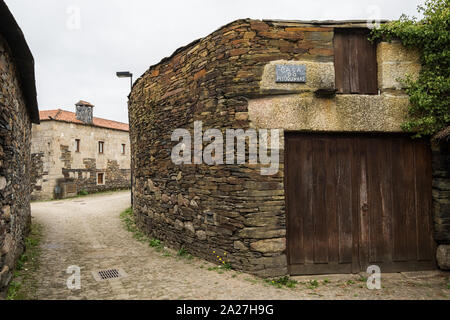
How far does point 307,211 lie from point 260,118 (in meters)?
1.53

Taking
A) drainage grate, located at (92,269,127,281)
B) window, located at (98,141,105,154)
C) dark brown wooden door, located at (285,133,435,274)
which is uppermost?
window, located at (98,141,105,154)

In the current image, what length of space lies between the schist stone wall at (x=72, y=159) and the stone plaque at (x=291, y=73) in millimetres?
16160

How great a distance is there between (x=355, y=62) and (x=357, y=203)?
2125 millimetres

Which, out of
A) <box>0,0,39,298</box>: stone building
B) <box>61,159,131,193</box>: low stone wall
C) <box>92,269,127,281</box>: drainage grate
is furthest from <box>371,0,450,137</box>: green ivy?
<box>61,159,131,193</box>: low stone wall

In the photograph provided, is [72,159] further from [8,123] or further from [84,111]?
[8,123]

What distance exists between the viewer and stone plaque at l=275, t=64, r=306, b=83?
13.8 ft

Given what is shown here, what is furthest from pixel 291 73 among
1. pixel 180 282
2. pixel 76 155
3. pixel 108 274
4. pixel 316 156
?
pixel 76 155

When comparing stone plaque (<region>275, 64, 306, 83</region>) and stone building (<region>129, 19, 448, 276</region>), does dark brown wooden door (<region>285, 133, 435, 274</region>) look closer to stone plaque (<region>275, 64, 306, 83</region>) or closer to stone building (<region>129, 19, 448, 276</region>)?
stone building (<region>129, 19, 448, 276</region>)

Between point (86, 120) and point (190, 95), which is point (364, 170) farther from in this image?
point (86, 120)

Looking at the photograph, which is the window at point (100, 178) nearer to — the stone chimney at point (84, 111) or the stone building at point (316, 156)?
the stone chimney at point (84, 111)

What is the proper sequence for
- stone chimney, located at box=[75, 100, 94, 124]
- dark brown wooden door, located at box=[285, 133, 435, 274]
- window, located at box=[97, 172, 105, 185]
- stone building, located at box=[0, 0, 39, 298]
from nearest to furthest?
stone building, located at box=[0, 0, 39, 298]
dark brown wooden door, located at box=[285, 133, 435, 274]
window, located at box=[97, 172, 105, 185]
stone chimney, located at box=[75, 100, 94, 124]

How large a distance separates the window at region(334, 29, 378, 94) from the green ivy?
20 cm

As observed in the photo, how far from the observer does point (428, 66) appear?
4.39 meters

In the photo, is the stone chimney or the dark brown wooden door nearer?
the dark brown wooden door
